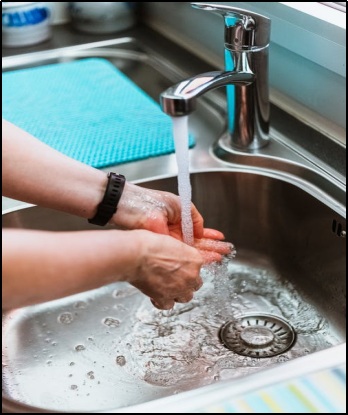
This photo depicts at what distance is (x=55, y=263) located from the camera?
56 centimetres

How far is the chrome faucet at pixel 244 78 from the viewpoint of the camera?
812 mm

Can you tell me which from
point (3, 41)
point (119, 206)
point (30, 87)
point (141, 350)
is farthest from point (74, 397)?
point (3, 41)

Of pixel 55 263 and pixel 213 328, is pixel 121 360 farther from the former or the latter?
pixel 55 263

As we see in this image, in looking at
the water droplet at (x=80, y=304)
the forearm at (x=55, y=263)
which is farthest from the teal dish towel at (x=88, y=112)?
the forearm at (x=55, y=263)

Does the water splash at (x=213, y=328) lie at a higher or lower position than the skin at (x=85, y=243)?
lower

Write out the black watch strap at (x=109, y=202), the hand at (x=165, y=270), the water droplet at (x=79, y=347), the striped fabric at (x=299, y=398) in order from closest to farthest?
1. the striped fabric at (x=299, y=398)
2. the hand at (x=165, y=270)
3. the black watch strap at (x=109, y=202)
4. the water droplet at (x=79, y=347)

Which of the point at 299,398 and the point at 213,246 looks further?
the point at 213,246

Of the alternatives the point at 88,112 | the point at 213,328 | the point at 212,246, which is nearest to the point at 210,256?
the point at 212,246

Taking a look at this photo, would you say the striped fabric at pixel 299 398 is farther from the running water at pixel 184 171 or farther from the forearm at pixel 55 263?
the running water at pixel 184 171

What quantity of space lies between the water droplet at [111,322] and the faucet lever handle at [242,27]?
1.36 ft

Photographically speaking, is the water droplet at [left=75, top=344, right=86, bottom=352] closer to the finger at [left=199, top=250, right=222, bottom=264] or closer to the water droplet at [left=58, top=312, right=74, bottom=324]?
the water droplet at [left=58, top=312, right=74, bottom=324]

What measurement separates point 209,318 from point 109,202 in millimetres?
256

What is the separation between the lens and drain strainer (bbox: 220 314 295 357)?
0.86 metres

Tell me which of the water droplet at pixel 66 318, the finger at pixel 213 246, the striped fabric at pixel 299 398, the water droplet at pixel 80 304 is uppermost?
the striped fabric at pixel 299 398
